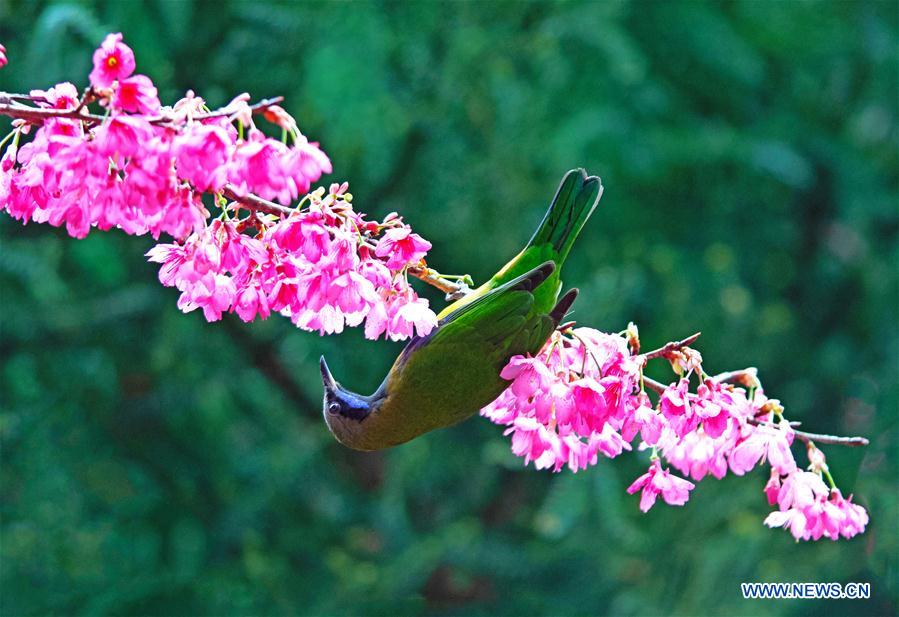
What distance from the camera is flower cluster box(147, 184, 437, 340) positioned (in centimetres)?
154

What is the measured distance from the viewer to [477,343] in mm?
1718

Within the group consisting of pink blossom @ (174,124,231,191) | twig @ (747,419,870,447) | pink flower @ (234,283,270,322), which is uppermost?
pink blossom @ (174,124,231,191)

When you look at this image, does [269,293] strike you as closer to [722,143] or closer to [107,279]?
[107,279]

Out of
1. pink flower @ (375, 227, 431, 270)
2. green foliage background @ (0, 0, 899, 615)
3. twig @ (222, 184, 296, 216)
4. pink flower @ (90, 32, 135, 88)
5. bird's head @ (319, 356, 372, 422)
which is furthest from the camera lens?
green foliage background @ (0, 0, 899, 615)

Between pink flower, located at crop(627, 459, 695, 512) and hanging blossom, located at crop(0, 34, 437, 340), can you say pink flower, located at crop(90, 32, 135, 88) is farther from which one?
pink flower, located at crop(627, 459, 695, 512)

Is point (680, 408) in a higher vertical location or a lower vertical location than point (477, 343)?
lower

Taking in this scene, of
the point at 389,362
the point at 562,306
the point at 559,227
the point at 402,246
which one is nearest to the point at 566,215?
the point at 559,227

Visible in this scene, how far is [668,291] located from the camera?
17.6 ft

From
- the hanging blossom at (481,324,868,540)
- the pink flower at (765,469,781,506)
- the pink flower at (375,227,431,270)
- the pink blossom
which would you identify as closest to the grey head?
the hanging blossom at (481,324,868,540)

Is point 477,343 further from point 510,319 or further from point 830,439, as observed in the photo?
point 830,439

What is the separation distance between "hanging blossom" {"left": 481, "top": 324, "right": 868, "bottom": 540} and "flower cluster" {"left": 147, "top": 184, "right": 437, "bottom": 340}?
0.23 meters

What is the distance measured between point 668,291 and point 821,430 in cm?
194

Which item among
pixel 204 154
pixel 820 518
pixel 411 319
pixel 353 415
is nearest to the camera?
pixel 204 154

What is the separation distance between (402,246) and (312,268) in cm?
14
